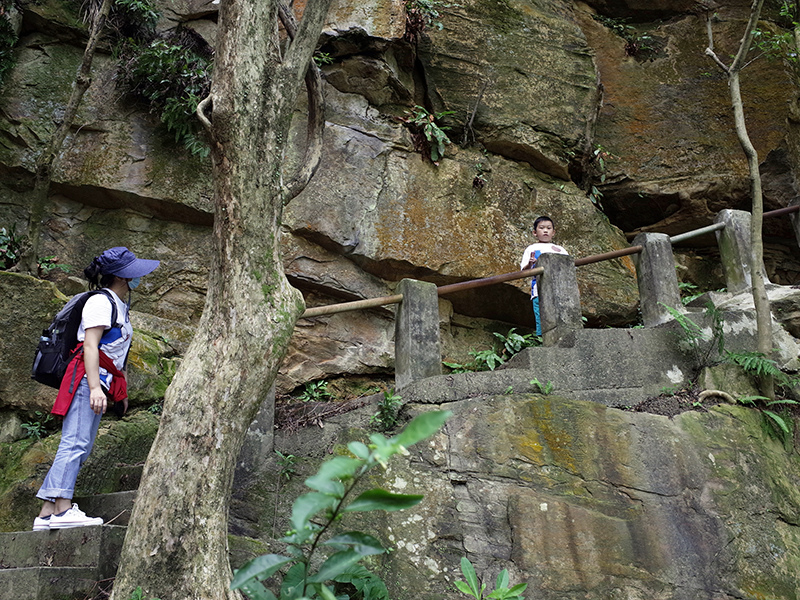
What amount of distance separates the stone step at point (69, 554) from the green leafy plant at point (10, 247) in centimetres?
398

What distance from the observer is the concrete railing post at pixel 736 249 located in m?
6.82

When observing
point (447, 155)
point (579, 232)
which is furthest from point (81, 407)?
Answer: point (579, 232)

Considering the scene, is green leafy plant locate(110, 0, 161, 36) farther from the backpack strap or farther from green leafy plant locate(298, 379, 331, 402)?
the backpack strap

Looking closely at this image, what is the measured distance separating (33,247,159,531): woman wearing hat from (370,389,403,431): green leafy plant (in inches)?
74.1

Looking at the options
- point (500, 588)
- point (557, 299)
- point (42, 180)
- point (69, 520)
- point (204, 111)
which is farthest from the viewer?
point (42, 180)

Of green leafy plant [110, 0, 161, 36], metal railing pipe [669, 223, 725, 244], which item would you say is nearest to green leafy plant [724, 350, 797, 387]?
metal railing pipe [669, 223, 725, 244]

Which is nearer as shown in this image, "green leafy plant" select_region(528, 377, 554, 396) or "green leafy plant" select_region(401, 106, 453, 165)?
"green leafy plant" select_region(528, 377, 554, 396)

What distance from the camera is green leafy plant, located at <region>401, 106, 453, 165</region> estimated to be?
9.47 meters

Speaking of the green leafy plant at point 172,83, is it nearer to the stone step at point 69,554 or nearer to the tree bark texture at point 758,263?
the stone step at point 69,554

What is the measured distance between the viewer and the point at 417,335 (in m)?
5.88

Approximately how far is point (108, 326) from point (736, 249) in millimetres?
5949

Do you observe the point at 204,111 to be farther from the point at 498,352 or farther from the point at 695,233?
the point at 498,352

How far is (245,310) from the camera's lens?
157 inches

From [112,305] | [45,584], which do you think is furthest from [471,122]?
[45,584]
